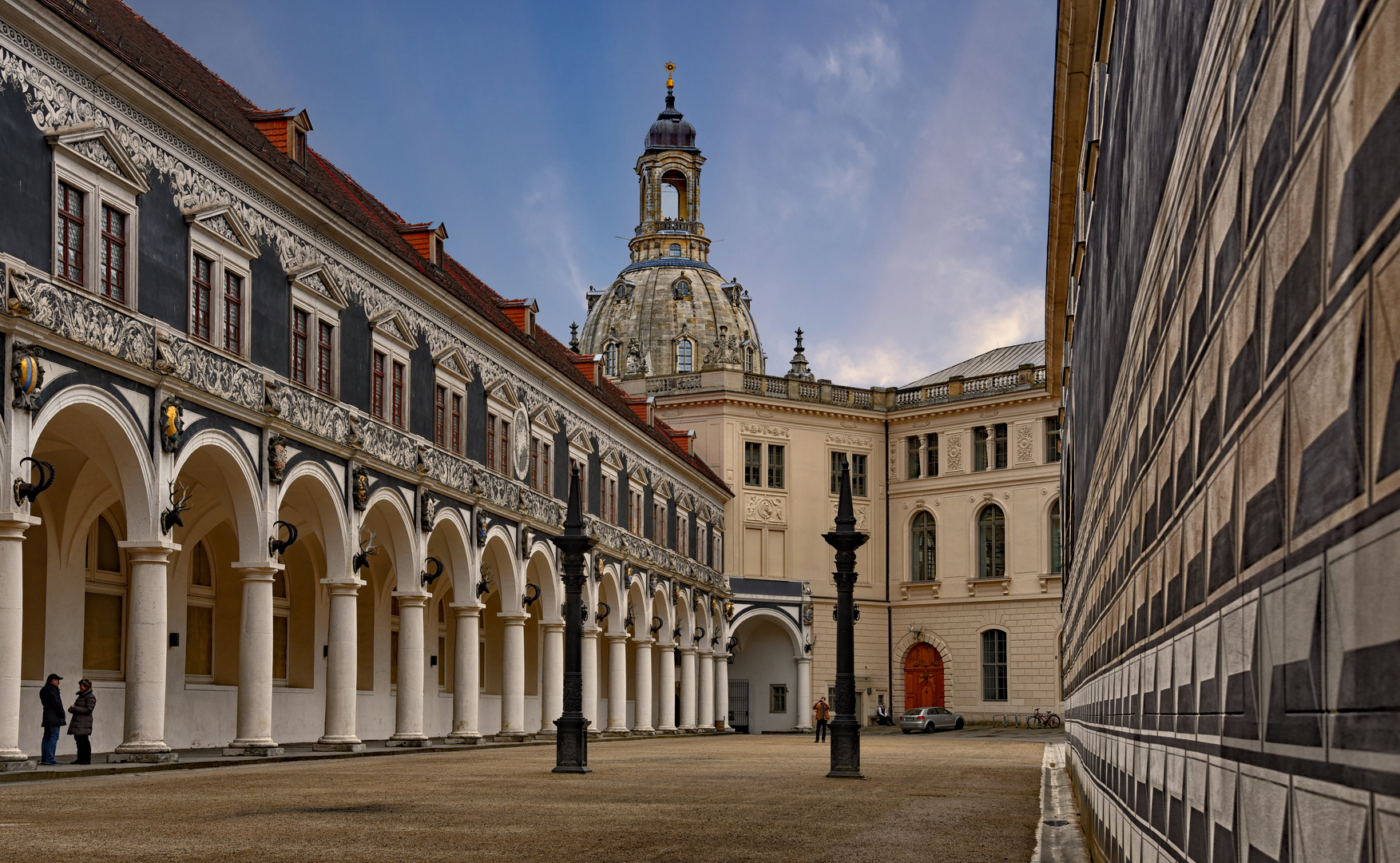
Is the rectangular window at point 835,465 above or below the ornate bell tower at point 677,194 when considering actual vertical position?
below

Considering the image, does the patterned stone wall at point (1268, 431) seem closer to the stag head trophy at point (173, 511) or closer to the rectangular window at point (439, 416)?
the stag head trophy at point (173, 511)

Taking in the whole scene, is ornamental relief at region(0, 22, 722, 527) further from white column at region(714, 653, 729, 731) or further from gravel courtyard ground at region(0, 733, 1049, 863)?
white column at region(714, 653, 729, 731)

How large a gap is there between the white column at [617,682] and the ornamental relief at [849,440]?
2206cm

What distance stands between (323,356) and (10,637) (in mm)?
10963

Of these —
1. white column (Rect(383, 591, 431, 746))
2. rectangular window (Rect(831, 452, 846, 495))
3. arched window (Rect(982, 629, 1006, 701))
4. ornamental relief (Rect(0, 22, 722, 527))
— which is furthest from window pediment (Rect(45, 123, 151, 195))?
arched window (Rect(982, 629, 1006, 701))

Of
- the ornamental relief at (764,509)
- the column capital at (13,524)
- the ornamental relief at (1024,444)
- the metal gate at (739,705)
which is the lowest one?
the metal gate at (739,705)

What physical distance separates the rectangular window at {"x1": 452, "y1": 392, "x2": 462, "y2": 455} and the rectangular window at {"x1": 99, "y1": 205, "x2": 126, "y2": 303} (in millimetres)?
13611

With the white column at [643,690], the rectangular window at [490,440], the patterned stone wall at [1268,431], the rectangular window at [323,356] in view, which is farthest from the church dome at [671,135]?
the patterned stone wall at [1268,431]

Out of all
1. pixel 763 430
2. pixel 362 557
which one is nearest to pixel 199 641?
pixel 362 557

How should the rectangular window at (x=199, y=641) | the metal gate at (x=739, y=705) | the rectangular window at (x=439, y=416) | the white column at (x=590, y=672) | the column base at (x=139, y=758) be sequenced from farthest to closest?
1. the metal gate at (x=739, y=705)
2. the white column at (x=590, y=672)
3. the rectangular window at (x=439, y=416)
4. the rectangular window at (x=199, y=641)
5. the column base at (x=139, y=758)

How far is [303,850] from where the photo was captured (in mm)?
10359

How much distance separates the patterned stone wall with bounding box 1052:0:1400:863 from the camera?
68.3 inches

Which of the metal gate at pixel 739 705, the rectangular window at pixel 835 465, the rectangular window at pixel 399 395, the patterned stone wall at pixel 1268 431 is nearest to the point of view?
the patterned stone wall at pixel 1268 431

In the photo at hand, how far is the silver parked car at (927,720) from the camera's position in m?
58.9
